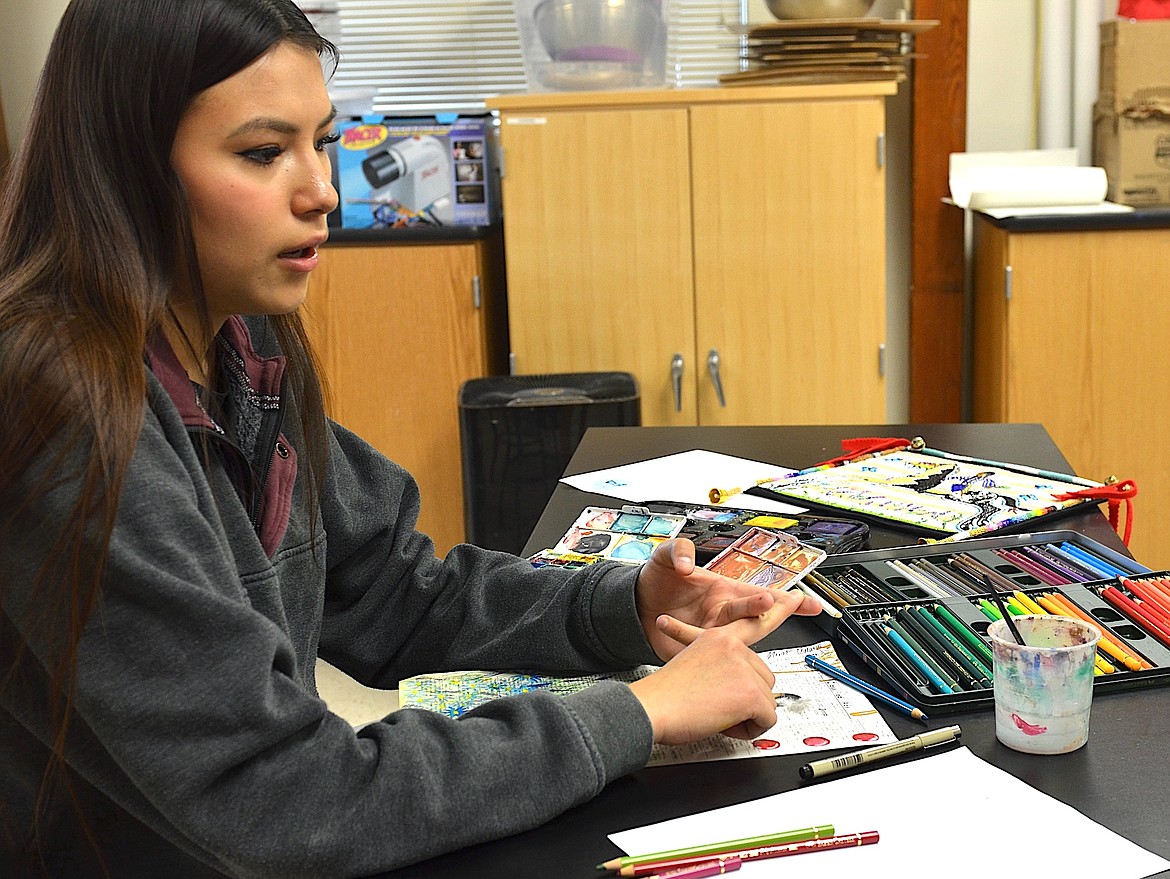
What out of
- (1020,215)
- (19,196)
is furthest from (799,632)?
(1020,215)

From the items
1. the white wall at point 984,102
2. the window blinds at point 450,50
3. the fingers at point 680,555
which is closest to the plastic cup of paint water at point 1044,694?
the fingers at point 680,555

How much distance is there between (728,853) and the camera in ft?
2.57

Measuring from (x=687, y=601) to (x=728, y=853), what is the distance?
358 millimetres

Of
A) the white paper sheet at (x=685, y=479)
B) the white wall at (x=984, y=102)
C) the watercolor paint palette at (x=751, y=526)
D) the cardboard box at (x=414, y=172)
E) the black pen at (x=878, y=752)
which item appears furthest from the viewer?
the white wall at (x=984, y=102)

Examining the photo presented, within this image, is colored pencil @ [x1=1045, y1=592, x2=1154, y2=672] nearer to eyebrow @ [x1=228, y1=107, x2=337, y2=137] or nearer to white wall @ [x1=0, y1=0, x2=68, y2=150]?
eyebrow @ [x1=228, y1=107, x2=337, y2=137]

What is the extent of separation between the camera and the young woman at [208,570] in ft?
2.46

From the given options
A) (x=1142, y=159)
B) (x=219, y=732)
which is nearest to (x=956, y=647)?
(x=219, y=732)

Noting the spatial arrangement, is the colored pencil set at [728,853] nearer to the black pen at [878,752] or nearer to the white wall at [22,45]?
the black pen at [878,752]

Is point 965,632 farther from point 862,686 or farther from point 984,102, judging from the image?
point 984,102

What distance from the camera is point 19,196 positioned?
0.91 meters

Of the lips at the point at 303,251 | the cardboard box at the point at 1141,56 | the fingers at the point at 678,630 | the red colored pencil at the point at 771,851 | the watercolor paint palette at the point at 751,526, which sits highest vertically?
the cardboard box at the point at 1141,56

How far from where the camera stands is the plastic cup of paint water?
2.91 ft

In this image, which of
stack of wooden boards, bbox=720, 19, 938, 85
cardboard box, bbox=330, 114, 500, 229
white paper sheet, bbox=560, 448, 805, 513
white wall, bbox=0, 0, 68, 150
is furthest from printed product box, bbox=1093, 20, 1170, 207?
white wall, bbox=0, 0, 68, 150

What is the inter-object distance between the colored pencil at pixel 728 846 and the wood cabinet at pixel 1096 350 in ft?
7.52
